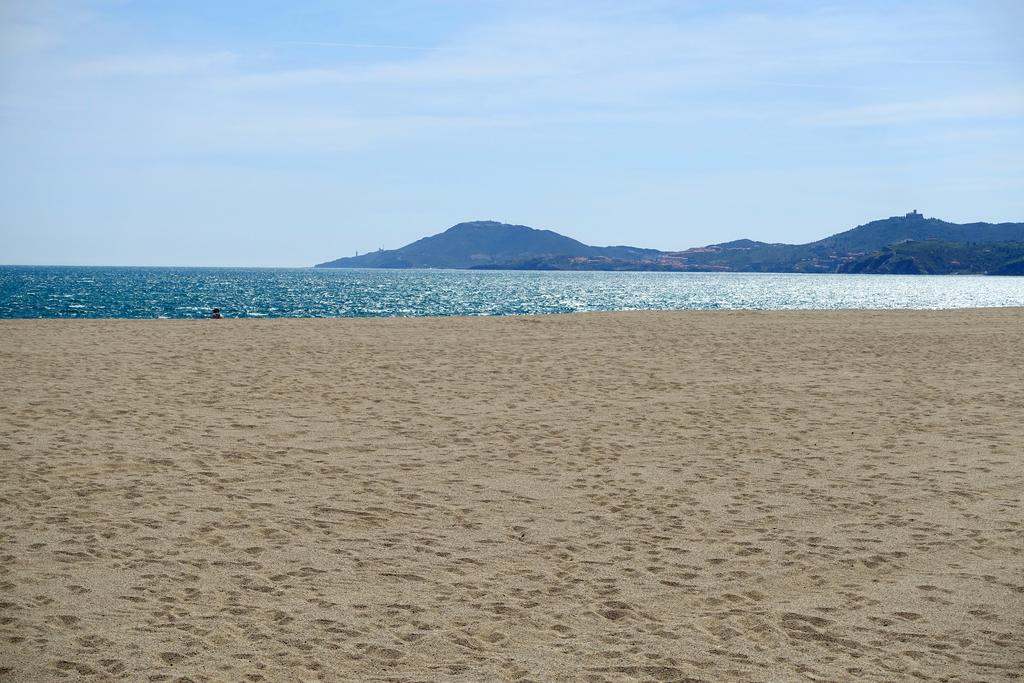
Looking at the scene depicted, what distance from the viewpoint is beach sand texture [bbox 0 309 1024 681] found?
5738mm

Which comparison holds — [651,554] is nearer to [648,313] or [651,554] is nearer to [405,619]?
[405,619]

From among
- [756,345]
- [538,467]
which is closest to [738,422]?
[538,467]

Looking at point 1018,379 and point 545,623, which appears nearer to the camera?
point 545,623

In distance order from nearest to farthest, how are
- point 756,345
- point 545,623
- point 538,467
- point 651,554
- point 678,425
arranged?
point 545,623 → point 651,554 → point 538,467 → point 678,425 → point 756,345

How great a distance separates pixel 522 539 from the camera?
798 cm

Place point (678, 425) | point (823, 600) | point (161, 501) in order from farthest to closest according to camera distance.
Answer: point (678, 425)
point (161, 501)
point (823, 600)

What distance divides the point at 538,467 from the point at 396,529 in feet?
9.19

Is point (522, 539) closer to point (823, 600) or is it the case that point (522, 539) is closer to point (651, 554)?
point (651, 554)

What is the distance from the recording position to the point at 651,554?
758cm

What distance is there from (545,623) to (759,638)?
1.52 metres

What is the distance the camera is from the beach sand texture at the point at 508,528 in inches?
226

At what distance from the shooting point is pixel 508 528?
8.29 metres

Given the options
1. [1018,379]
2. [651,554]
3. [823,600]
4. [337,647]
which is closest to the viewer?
[337,647]

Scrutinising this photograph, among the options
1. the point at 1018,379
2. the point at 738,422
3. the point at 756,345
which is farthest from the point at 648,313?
the point at 738,422
